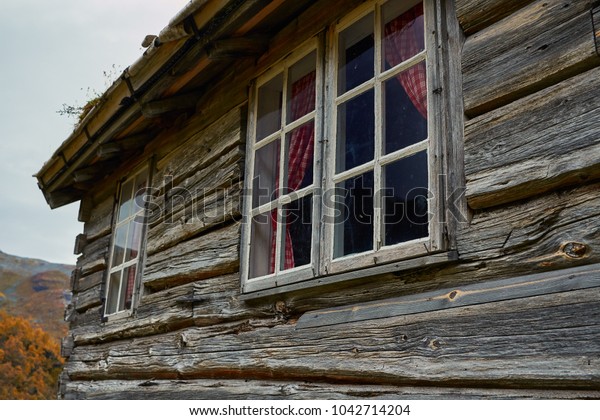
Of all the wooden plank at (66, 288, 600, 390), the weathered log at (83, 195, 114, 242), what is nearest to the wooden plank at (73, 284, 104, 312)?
the weathered log at (83, 195, 114, 242)

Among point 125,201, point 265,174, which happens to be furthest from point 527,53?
point 125,201

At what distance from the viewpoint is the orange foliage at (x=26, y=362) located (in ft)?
47.0

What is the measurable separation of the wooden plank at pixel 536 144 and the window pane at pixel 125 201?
3.51 metres

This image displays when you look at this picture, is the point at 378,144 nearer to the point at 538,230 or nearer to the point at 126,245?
the point at 538,230

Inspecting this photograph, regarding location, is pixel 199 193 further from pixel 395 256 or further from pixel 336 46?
pixel 395 256

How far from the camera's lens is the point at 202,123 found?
148 inches

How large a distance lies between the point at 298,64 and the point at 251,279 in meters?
1.18

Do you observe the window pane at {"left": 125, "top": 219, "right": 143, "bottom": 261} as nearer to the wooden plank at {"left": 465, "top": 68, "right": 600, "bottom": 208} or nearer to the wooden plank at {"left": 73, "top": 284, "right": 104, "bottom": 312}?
the wooden plank at {"left": 73, "top": 284, "right": 104, "bottom": 312}

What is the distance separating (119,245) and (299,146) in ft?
8.57

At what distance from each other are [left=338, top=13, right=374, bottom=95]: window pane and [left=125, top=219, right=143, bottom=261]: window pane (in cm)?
235

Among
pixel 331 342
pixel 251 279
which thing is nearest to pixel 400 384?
pixel 331 342

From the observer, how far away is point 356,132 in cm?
250

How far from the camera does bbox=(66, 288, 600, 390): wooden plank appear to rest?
1.48m

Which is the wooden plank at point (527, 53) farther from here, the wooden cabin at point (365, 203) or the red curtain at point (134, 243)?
the red curtain at point (134, 243)
